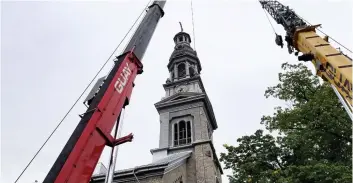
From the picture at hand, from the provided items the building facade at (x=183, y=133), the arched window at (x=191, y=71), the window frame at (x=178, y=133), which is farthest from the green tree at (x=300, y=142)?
the arched window at (x=191, y=71)

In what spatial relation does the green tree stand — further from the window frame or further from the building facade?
the window frame

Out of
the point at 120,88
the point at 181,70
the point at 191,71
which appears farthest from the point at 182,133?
the point at 120,88

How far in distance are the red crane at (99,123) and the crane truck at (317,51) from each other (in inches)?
183

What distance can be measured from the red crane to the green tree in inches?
324

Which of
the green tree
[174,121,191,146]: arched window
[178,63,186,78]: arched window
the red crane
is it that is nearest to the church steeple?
[178,63,186,78]: arched window

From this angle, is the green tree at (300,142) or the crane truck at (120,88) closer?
the crane truck at (120,88)

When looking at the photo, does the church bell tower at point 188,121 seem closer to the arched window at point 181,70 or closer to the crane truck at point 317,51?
the arched window at point 181,70

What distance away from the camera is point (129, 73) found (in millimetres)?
8273

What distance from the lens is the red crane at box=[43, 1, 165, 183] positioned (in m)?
5.76

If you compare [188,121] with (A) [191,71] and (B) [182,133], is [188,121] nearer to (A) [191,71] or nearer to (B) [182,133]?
(B) [182,133]

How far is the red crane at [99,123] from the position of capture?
5.76 meters

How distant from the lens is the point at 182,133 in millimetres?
25406

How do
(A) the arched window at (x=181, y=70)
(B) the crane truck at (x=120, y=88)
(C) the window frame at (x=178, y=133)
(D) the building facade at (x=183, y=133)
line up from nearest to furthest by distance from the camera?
(B) the crane truck at (x=120, y=88) → (D) the building facade at (x=183, y=133) → (C) the window frame at (x=178, y=133) → (A) the arched window at (x=181, y=70)

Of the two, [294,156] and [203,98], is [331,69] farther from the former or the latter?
[203,98]
